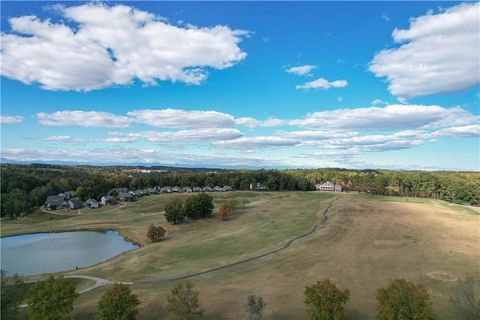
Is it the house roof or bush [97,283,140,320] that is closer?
bush [97,283,140,320]

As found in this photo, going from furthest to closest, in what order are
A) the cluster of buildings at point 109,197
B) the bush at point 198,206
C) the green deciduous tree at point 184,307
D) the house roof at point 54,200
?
the cluster of buildings at point 109,197, the house roof at point 54,200, the bush at point 198,206, the green deciduous tree at point 184,307

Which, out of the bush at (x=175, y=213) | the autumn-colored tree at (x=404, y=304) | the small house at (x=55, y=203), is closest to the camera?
the autumn-colored tree at (x=404, y=304)

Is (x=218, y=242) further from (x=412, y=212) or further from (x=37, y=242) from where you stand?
Result: (x=412, y=212)

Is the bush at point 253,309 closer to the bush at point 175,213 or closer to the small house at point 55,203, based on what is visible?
the bush at point 175,213

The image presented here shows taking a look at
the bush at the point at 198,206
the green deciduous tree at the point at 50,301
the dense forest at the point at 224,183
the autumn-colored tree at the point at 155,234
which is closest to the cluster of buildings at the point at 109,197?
the dense forest at the point at 224,183

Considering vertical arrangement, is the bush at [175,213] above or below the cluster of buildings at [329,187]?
below

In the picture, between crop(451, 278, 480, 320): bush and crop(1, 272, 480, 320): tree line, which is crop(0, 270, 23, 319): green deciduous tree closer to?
crop(1, 272, 480, 320): tree line

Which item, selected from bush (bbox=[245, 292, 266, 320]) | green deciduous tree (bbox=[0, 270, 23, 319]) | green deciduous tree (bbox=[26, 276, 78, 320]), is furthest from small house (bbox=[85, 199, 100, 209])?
bush (bbox=[245, 292, 266, 320])
